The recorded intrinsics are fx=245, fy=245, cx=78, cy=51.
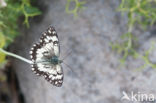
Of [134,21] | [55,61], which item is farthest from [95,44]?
[55,61]

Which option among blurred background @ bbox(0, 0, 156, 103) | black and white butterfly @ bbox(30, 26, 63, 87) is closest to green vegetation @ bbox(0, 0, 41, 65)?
blurred background @ bbox(0, 0, 156, 103)

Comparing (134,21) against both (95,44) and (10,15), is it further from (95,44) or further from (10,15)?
(10,15)

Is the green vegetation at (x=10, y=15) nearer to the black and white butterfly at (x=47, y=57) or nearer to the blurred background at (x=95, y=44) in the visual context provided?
the blurred background at (x=95, y=44)

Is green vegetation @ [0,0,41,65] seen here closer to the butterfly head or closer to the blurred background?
the blurred background

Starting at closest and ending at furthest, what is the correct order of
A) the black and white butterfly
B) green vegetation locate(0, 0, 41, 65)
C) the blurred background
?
the black and white butterfly
green vegetation locate(0, 0, 41, 65)
the blurred background

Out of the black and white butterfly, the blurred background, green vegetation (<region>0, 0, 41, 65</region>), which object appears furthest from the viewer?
the blurred background

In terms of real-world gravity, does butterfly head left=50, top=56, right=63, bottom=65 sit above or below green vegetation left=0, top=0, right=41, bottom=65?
below
